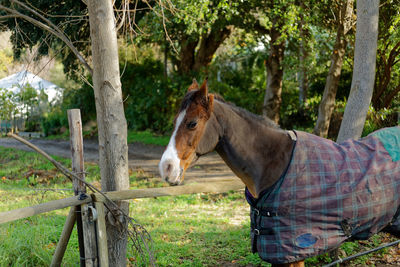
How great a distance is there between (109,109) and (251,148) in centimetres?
128

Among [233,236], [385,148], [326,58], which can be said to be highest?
[326,58]

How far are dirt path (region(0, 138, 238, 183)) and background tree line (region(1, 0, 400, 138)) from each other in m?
2.60

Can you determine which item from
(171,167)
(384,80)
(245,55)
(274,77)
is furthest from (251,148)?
(245,55)

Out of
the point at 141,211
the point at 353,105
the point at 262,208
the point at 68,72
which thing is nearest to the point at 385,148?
the point at 262,208

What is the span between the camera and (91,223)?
110 inches

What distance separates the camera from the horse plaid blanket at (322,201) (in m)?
2.46

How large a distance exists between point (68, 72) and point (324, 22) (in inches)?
355

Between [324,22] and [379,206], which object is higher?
[324,22]

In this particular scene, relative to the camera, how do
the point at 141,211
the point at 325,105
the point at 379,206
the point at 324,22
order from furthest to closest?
the point at 325,105
the point at 324,22
the point at 141,211
the point at 379,206

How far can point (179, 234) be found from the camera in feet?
16.4

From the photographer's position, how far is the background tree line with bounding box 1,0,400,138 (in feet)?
24.1

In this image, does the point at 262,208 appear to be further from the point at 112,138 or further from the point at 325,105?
the point at 325,105

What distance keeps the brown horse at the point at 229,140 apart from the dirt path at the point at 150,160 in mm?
3896

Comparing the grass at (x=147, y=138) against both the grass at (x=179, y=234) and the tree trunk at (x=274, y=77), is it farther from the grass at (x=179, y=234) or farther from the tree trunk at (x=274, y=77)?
the grass at (x=179, y=234)
